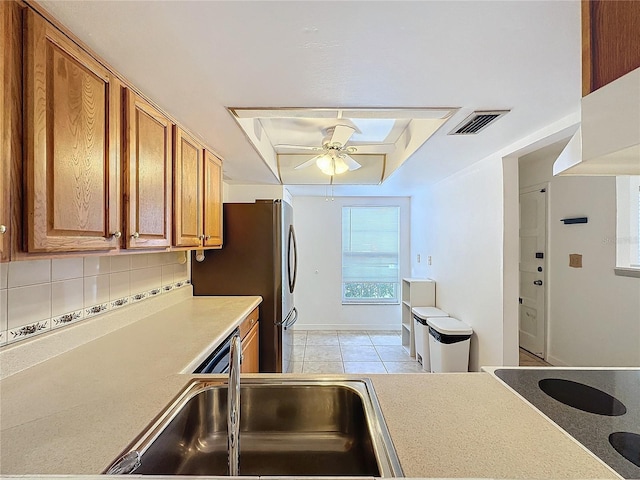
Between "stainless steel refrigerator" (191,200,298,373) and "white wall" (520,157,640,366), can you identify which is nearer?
"white wall" (520,157,640,366)

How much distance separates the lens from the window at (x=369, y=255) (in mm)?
4820

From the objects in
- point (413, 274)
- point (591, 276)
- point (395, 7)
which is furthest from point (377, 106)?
point (413, 274)

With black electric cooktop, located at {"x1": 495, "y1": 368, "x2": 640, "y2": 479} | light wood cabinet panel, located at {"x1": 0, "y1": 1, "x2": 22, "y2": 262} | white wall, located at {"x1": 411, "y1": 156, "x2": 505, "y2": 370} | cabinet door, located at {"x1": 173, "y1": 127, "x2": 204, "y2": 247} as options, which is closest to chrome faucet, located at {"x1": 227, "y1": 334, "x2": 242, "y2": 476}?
light wood cabinet panel, located at {"x1": 0, "y1": 1, "x2": 22, "y2": 262}

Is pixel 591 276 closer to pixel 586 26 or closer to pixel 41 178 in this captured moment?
pixel 586 26

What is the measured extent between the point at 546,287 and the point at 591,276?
0.58 m

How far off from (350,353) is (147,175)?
3.15 m

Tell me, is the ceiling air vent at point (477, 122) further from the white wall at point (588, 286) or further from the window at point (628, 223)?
the white wall at point (588, 286)

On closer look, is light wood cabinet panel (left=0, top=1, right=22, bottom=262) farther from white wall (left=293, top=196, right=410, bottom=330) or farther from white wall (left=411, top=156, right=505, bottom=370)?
white wall (left=293, top=196, right=410, bottom=330)

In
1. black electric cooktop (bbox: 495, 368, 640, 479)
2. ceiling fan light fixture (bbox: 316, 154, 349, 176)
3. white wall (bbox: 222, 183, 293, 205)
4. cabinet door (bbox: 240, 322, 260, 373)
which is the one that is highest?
ceiling fan light fixture (bbox: 316, 154, 349, 176)

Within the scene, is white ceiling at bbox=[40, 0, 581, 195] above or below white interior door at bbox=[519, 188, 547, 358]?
above

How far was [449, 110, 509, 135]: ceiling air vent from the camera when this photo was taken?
1.69 meters

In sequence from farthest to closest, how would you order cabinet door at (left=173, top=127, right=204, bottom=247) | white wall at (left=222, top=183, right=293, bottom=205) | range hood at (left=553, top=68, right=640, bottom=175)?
white wall at (left=222, top=183, right=293, bottom=205)
cabinet door at (left=173, top=127, right=204, bottom=247)
range hood at (left=553, top=68, right=640, bottom=175)

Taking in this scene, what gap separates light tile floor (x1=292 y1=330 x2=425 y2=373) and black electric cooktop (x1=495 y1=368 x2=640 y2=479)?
2.30 metres

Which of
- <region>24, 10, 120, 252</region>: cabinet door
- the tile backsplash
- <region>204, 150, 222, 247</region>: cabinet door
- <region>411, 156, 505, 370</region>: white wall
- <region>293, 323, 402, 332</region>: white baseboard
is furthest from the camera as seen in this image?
<region>293, 323, 402, 332</region>: white baseboard
